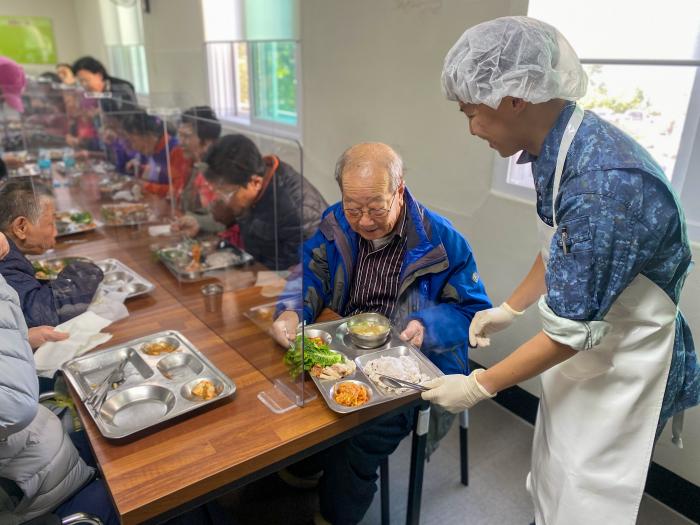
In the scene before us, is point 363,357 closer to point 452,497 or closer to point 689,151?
point 452,497

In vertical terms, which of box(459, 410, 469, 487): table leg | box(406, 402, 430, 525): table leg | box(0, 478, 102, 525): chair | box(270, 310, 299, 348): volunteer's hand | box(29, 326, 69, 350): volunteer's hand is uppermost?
box(270, 310, 299, 348): volunteer's hand

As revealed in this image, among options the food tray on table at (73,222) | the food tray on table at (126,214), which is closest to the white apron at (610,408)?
the food tray on table at (126,214)

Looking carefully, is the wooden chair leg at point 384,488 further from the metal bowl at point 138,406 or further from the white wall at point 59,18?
the white wall at point 59,18

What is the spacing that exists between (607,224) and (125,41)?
703cm

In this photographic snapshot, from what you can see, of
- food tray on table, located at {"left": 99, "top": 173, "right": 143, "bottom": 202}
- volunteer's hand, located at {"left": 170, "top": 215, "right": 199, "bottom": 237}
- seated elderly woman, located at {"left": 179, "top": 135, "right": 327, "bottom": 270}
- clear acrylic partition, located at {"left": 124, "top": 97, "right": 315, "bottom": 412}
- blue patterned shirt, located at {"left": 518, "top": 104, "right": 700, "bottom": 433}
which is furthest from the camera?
food tray on table, located at {"left": 99, "top": 173, "right": 143, "bottom": 202}

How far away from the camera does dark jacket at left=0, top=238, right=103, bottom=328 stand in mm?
1505

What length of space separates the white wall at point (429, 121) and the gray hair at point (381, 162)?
0.69 meters

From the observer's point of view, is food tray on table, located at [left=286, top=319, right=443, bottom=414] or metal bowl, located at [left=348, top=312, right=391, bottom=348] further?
metal bowl, located at [left=348, top=312, right=391, bottom=348]

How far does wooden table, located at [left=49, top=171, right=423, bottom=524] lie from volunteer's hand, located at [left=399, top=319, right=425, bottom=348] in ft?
0.75

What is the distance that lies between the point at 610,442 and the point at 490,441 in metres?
1.12

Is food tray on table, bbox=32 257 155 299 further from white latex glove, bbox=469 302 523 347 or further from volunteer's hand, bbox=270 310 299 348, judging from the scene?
white latex glove, bbox=469 302 523 347

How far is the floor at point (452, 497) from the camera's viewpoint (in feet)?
6.07

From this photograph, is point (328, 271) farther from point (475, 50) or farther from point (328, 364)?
point (475, 50)

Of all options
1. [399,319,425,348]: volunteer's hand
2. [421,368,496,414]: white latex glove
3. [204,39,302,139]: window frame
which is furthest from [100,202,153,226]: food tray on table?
[421,368,496,414]: white latex glove
